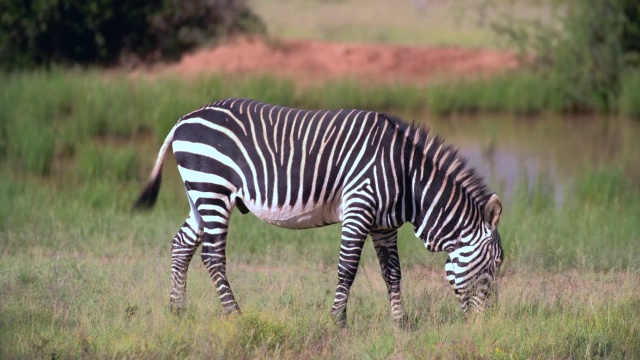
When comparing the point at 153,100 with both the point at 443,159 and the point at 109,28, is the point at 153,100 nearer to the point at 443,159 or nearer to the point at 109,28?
the point at 109,28

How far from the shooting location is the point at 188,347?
235 inches

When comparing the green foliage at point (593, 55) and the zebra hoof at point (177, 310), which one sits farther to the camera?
the green foliage at point (593, 55)

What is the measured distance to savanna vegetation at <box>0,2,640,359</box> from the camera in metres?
6.23

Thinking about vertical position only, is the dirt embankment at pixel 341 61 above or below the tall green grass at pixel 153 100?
above

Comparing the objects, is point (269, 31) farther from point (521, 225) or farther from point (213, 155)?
point (213, 155)

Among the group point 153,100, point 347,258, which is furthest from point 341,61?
point 347,258

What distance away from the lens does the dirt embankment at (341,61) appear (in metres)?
19.5

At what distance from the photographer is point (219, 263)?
6941 mm

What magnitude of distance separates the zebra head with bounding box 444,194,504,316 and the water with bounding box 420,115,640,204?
5746mm

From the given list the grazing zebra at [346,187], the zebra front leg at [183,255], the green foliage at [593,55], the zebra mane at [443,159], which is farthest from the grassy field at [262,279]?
the green foliage at [593,55]

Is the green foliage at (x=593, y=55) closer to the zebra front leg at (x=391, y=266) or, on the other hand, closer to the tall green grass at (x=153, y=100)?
the tall green grass at (x=153, y=100)

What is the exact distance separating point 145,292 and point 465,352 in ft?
8.07

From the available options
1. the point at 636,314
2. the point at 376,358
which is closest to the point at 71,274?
the point at 376,358

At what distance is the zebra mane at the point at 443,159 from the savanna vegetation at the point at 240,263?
0.83m
